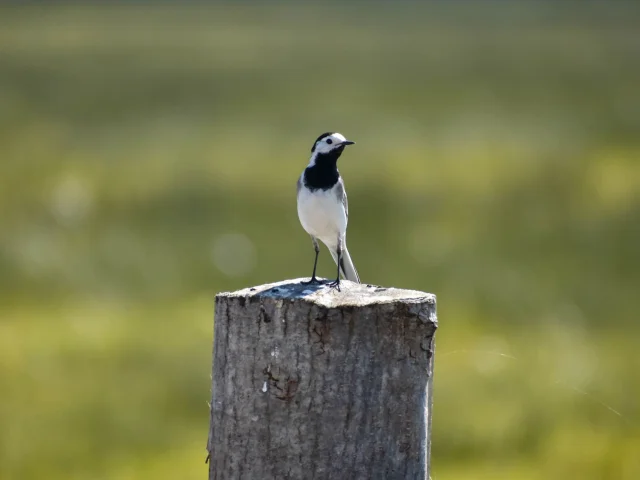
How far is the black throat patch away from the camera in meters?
5.44

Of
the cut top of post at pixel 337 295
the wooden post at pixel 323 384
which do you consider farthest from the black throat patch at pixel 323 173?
the wooden post at pixel 323 384

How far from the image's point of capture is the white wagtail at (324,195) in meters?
5.38

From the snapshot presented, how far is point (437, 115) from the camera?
20.1 m

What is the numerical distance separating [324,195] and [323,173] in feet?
0.47

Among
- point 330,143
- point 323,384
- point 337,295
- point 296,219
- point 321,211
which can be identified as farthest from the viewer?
point 296,219

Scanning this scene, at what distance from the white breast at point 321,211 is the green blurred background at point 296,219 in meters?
4.42

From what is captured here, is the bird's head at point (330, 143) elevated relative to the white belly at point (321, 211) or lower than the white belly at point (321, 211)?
elevated

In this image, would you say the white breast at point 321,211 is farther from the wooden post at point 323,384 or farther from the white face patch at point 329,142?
the wooden post at point 323,384

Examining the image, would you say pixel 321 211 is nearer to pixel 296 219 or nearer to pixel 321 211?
pixel 321 211

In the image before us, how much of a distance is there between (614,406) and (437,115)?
10.00 meters

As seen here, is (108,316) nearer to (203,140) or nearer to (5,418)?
(5,418)

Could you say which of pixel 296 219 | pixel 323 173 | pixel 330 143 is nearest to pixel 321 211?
pixel 323 173

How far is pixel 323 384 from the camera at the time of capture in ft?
11.3

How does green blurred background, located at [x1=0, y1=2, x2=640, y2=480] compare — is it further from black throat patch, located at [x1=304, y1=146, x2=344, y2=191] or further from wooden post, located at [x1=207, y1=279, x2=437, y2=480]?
wooden post, located at [x1=207, y1=279, x2=437, y2=480]
